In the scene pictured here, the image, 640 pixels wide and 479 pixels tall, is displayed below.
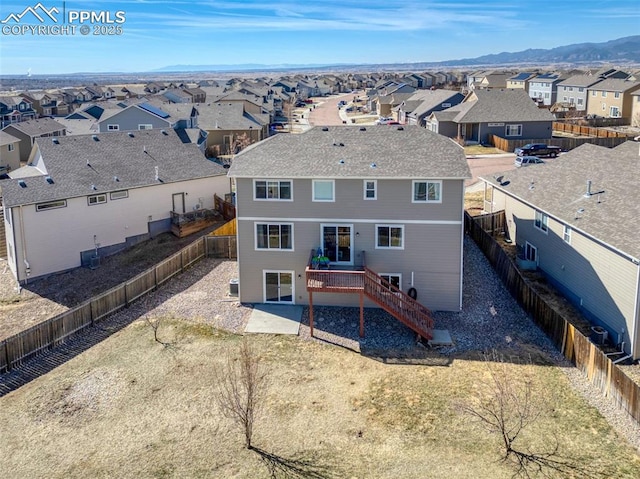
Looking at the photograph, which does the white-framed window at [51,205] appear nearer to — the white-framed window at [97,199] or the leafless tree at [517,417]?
the white-framed window at [97,199]

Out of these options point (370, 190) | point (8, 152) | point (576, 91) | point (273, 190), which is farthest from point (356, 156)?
point (576, 91)

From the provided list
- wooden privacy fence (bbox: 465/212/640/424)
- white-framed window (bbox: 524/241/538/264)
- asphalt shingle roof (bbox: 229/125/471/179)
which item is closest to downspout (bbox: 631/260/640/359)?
wooden privacy fence (bbox: 465/212/640/424)

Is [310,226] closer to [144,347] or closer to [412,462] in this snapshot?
[144,347]

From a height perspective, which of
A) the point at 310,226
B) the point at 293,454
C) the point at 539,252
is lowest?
the point at 293,454

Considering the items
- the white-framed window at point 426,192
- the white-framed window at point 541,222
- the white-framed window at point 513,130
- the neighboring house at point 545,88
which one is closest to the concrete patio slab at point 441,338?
the white-framed window at point 426,192

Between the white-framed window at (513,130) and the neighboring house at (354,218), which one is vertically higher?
the white-framed window at (513,130)

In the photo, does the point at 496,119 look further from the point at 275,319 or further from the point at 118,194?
the point at 275,319

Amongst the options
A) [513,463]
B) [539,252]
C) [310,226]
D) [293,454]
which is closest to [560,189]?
[539,252]
